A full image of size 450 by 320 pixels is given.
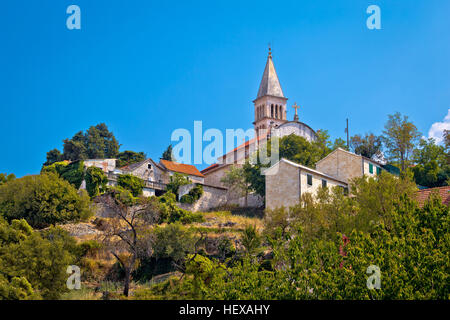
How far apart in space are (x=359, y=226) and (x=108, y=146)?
67746 millimetres

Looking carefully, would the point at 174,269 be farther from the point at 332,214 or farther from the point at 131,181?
the point at 131,181

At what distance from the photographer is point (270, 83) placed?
86.0 metres

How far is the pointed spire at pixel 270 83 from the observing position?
85.2 meters

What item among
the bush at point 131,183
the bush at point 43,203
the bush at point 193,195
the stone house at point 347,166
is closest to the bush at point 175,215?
the bush at point 193,195

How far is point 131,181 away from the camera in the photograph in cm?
5381

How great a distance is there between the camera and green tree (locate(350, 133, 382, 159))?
63844 mm

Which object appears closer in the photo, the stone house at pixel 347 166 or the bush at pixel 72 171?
the stone house at pixel 347 166

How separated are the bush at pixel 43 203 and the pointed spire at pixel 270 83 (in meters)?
48.4

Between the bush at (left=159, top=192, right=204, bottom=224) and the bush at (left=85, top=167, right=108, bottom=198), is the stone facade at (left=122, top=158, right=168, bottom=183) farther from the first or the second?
the bush at (left=159, top=192, right=204, bottom=224)

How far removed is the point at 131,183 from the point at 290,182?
20373 mm

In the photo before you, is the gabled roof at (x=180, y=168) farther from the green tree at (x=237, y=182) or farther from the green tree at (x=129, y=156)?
the green tree at (x=129, y=156)

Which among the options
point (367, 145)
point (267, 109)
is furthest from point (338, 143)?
point (267, 109)

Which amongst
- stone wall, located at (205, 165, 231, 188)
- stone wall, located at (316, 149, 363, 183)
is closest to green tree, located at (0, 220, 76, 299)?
stone wall, located at (316, 149, 363, 183)

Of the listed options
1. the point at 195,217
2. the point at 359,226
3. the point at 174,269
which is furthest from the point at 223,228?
the point at 359,226
